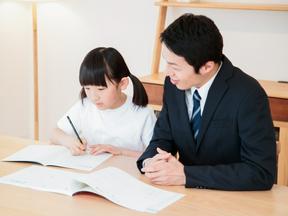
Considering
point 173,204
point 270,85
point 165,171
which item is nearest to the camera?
point 173,204

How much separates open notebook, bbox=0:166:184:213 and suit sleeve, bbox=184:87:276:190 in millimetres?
108

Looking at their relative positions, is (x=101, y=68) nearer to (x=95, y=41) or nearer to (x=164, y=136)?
(x=164, y=136)

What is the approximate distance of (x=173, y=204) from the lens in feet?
4.29

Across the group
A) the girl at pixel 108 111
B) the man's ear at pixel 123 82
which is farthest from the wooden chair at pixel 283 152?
the man's ear at pixel 123 82

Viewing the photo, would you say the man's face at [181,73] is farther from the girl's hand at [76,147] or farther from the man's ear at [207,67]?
the girl's hand at [76,147]

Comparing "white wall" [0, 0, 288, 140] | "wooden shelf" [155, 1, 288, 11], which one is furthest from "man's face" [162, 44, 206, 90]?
"white wall" [0, 0, 288, 140]

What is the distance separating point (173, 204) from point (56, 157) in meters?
0.55

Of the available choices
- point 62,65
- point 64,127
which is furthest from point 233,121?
point 62,65

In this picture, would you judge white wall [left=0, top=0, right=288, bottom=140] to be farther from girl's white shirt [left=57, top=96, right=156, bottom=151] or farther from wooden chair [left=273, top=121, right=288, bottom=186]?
girl's white shirt [left=57, top=96, right=156, bottom=151]

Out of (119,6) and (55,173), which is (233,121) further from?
(119,6)

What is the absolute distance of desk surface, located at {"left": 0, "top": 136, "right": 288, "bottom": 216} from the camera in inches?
49.4

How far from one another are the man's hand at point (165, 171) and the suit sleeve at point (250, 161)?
0.07 ft

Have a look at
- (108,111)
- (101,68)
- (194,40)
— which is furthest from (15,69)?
(194,40)

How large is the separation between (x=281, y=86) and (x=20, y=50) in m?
2.05
